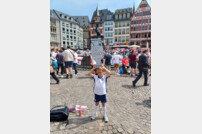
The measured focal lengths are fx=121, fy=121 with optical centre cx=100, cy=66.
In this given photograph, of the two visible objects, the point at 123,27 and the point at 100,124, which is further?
the point at 123,27

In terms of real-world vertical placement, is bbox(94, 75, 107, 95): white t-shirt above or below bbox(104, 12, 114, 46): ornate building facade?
below

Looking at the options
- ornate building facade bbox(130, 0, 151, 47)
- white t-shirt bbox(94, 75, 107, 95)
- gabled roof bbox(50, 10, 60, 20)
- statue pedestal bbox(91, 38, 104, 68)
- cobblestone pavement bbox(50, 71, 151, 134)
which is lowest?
cobblestone pavement bbox(50, 71, 151, 134)

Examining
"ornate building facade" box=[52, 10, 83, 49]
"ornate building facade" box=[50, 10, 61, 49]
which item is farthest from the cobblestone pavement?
"ornate building facade" box=[52, 10, 83, 49]

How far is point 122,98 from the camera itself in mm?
4711

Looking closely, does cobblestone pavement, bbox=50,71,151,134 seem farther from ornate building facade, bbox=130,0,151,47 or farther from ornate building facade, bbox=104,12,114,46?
ornate building facade, bbox=104,12,114,46

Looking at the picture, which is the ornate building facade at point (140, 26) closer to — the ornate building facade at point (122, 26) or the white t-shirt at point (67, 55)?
the ornate building facade at point (122, 26)

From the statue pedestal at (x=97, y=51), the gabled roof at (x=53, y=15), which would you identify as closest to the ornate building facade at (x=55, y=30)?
the gabled roof at (x=53, y=15)

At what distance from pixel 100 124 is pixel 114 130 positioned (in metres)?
0.40

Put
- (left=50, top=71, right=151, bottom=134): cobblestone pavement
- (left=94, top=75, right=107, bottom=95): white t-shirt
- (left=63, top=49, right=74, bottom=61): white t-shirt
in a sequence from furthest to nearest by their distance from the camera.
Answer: (left=63, top=49, right=74, bottom=61): white t-shirt, (left=94, top=75, right=107, bottom=95): white t-shirt, (left=50, top=71, right=151, bottom=134): cobblestone pavement

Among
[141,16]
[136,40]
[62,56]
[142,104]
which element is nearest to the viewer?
[142,104]

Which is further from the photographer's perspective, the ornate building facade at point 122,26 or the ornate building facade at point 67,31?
the ornate building facade at point 67,31

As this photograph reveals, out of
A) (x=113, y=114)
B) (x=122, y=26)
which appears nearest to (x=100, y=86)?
(x=113, y=114)

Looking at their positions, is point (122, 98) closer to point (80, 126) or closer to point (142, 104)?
point (142, 104)

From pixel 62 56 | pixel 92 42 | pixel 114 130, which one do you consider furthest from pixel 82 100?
pixel 62 56
